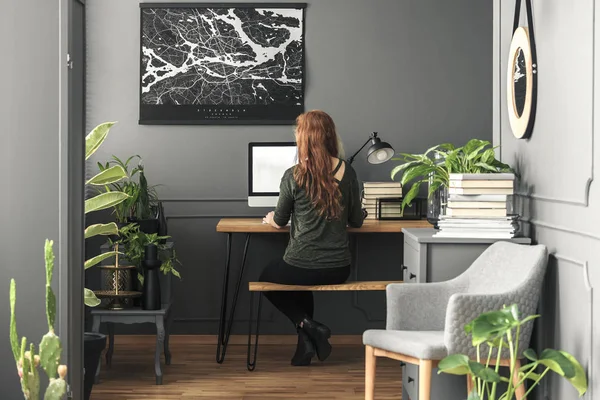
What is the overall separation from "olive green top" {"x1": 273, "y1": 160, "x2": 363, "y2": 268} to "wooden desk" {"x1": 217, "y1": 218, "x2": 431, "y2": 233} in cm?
19

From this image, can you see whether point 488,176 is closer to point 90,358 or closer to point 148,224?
point 90,358

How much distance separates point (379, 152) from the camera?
16.0 ft

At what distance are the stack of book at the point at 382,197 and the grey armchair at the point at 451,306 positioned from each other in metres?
1.57

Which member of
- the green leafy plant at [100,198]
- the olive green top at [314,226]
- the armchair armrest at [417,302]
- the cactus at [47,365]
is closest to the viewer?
the cactus at [47,365]

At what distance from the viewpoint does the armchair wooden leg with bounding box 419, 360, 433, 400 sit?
3.00 meters

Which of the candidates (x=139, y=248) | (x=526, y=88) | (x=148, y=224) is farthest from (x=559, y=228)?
(x=148, y=224)

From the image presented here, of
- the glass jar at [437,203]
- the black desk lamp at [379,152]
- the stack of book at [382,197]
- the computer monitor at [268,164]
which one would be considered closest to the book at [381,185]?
the stack of book at [382,197]

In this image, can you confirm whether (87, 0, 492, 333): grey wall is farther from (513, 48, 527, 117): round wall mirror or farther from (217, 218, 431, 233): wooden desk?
(513, 48, 527, 117): round wall mirror

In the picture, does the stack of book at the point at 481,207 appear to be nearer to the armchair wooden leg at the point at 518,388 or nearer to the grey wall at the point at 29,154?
the armchair wooden leg at the point at 518,388

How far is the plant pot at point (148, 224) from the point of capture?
192 inches

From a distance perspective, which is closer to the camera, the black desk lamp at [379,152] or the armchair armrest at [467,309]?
the armchair armrest at [467,309]

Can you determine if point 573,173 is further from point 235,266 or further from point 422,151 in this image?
point 235,266

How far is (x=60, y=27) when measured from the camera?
2824 mm

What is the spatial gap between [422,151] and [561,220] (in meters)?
2.26
